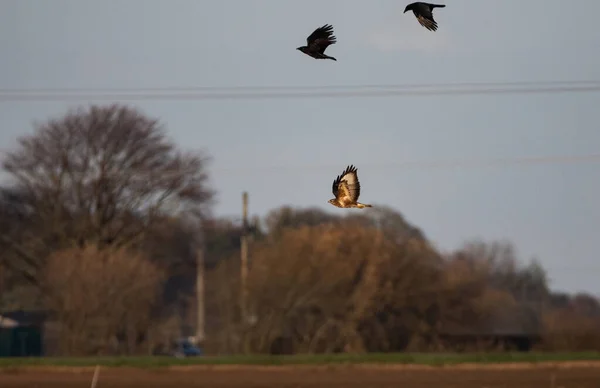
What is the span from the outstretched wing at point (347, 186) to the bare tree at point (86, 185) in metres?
47.5

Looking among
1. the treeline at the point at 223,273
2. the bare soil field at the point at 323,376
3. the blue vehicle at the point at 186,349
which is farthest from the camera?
the blue vehicle at the point at 186,349

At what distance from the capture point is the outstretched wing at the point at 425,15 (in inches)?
522

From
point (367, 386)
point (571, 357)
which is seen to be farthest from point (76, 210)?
point (367, 386)

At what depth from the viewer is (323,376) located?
118 ft

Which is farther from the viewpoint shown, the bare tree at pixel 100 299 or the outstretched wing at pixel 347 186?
the bare tree at pixel 100 299

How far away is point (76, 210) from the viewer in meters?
60.2

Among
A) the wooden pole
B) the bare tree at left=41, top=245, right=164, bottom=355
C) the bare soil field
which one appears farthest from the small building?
the bare soil field

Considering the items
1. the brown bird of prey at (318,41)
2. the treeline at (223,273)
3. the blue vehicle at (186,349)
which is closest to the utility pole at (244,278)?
the treeline at (223,273)

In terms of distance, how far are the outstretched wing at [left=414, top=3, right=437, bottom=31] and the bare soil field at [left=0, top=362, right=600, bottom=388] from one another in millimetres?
19193

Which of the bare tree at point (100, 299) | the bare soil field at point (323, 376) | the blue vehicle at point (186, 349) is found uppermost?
the bare tree at point (100, 299)

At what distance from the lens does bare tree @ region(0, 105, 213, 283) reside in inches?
2347

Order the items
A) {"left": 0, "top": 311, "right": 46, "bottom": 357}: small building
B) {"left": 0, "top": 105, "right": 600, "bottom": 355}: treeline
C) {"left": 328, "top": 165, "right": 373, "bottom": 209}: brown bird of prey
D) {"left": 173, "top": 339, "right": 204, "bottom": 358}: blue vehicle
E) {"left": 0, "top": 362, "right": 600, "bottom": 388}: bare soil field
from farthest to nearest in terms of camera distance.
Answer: {"left": 0, "top": 311, "right": 46, "bottom": 357}: small building
{"left": 173, "top": 339, "right": 204, "bottom": 358}: blue vehicle
{"left": 0, "top": 105, "right": 600, "bottom": 355}: treeline
{"left": 0, "top": 362, "right": 600, "bottom": 388}: bare soil field
{"left": 328, "top": 165, "right": 373, "bottom": 209}: brown bird of prey

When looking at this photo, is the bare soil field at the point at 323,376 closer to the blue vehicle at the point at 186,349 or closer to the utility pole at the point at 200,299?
the utility pole at the point at 200,299

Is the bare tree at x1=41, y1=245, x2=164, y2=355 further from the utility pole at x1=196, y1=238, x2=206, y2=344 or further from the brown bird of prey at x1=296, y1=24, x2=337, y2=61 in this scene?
the brown bird of prey at x1=296, y1=24, x2=337, y2=61
